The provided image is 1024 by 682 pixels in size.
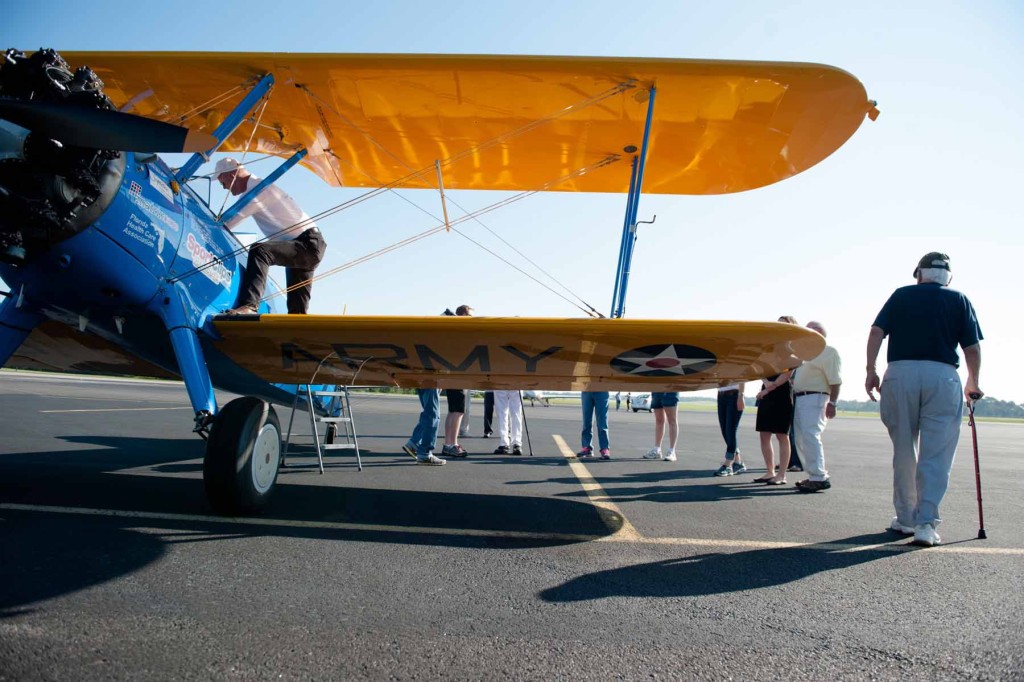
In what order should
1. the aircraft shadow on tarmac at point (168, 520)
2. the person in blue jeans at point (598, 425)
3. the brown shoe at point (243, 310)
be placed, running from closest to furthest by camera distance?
the aircraft shadow on tarmac at point (168, 520) < the brown shoe at point (243, 310) < the person in blue jeans at point (598, 425)

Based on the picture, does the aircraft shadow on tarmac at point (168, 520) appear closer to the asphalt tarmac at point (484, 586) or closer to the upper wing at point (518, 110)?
the asphalt tarmac at point (484, 586)

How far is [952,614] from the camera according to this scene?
216 centimetres

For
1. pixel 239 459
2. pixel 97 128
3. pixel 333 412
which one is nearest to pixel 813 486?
pixel 239 459

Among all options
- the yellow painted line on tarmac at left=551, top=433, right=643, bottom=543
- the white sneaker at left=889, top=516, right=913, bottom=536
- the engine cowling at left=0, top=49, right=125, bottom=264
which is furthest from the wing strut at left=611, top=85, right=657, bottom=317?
the engine cowling at left=0, top=49, right=125, bottom=264

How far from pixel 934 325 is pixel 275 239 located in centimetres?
428

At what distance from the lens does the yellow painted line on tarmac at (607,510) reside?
3.22m

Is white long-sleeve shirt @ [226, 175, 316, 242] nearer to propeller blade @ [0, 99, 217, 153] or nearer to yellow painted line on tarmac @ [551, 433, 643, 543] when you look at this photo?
propeller blade @ [0, 99, 217, 153]

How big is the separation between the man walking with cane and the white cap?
14.6 feet

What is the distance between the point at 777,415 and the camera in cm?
592

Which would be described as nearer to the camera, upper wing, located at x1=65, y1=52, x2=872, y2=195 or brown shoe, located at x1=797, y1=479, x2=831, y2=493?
upper wing, located at x1=65, y1=52, x2=872, y2=195

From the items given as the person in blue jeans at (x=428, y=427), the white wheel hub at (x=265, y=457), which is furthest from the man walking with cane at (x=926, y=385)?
the person in blue jeans at (x=428, y=427)

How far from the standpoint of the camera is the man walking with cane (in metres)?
3.38

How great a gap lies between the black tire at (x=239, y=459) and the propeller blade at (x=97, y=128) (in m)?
1.30

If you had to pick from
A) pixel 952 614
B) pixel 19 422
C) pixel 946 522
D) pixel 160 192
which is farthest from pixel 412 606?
pixel 19 422
